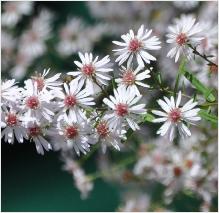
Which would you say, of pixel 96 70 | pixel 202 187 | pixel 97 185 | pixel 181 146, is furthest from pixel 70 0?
pixel 96 70

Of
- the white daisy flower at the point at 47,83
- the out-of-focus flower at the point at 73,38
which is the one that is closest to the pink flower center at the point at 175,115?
the white daisy flower at the point at 47,83

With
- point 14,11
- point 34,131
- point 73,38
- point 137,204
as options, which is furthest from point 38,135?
point 73,38

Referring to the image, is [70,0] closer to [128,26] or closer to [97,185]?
[128,26]

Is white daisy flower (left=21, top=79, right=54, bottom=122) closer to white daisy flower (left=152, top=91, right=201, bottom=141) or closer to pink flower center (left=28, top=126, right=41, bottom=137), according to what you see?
pink flower center (left=28, top=126, right=41, bottom=137)

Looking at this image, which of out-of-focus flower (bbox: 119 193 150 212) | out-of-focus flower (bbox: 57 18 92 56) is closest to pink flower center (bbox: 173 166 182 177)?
out-of-focus flower (bbox: 119 193 150 212)

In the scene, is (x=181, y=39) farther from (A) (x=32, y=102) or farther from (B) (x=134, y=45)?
(A) (x=32, y=102)

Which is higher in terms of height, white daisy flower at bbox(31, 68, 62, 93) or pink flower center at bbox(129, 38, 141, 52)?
pink flower center at bbox(129, 38, 141, 52)
